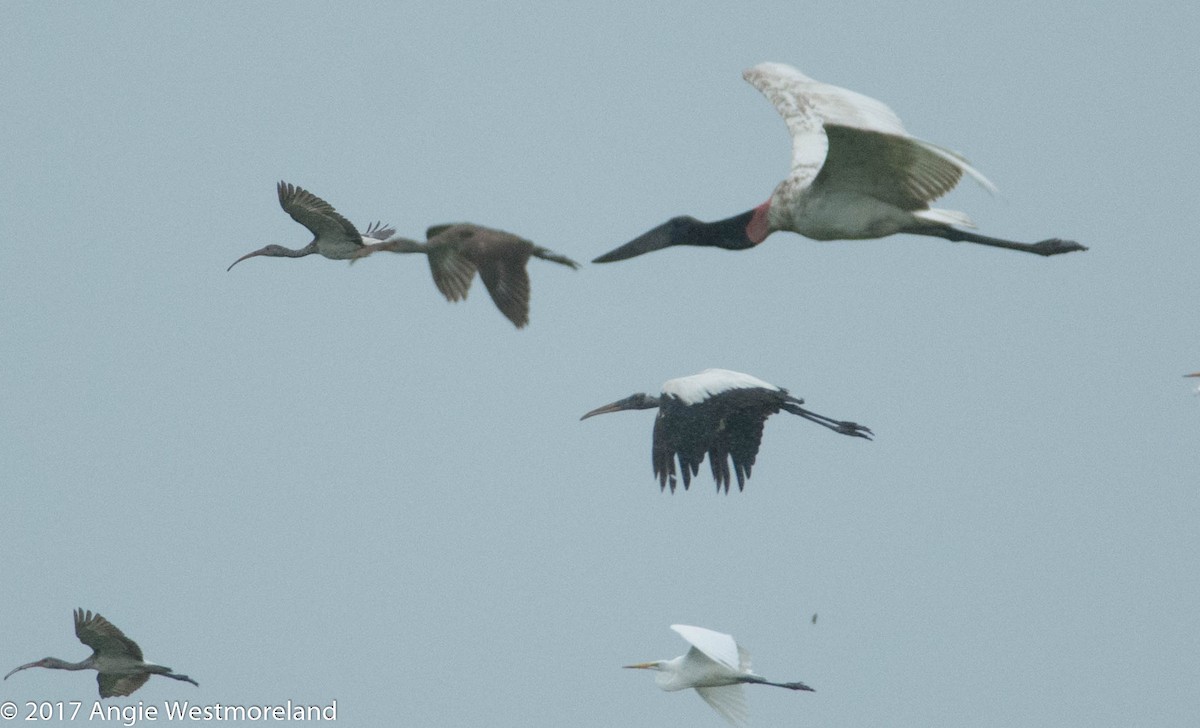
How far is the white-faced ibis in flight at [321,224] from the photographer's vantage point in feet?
55.6

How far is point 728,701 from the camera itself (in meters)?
16.1

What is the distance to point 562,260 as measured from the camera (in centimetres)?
1253

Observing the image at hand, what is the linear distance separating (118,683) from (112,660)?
1.12ft

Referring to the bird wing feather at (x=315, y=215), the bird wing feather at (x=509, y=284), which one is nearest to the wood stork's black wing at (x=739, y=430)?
the bird wing feather at (x=509, y=284)

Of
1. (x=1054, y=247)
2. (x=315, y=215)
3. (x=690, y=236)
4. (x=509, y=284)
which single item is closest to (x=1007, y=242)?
(x=1054, y=247)

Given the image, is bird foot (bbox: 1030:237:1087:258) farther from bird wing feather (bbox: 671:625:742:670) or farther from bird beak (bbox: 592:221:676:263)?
bird wing feather (bbox: 671:625:742:670)

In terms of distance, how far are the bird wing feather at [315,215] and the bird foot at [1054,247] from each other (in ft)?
19.9

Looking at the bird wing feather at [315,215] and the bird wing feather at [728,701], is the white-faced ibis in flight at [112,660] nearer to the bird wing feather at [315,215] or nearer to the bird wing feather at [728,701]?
the bird wing feather at [315,215]

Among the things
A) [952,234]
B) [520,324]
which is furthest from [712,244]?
[520,324]

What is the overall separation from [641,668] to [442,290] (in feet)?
14.4

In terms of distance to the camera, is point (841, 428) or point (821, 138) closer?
point (821, 138)

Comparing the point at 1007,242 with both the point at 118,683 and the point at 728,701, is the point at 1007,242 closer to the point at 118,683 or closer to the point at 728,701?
the point at 728,701

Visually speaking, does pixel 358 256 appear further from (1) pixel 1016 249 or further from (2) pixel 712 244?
(1) pixel 1016 249

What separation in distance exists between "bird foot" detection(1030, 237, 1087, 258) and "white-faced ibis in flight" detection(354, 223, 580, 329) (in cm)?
355
